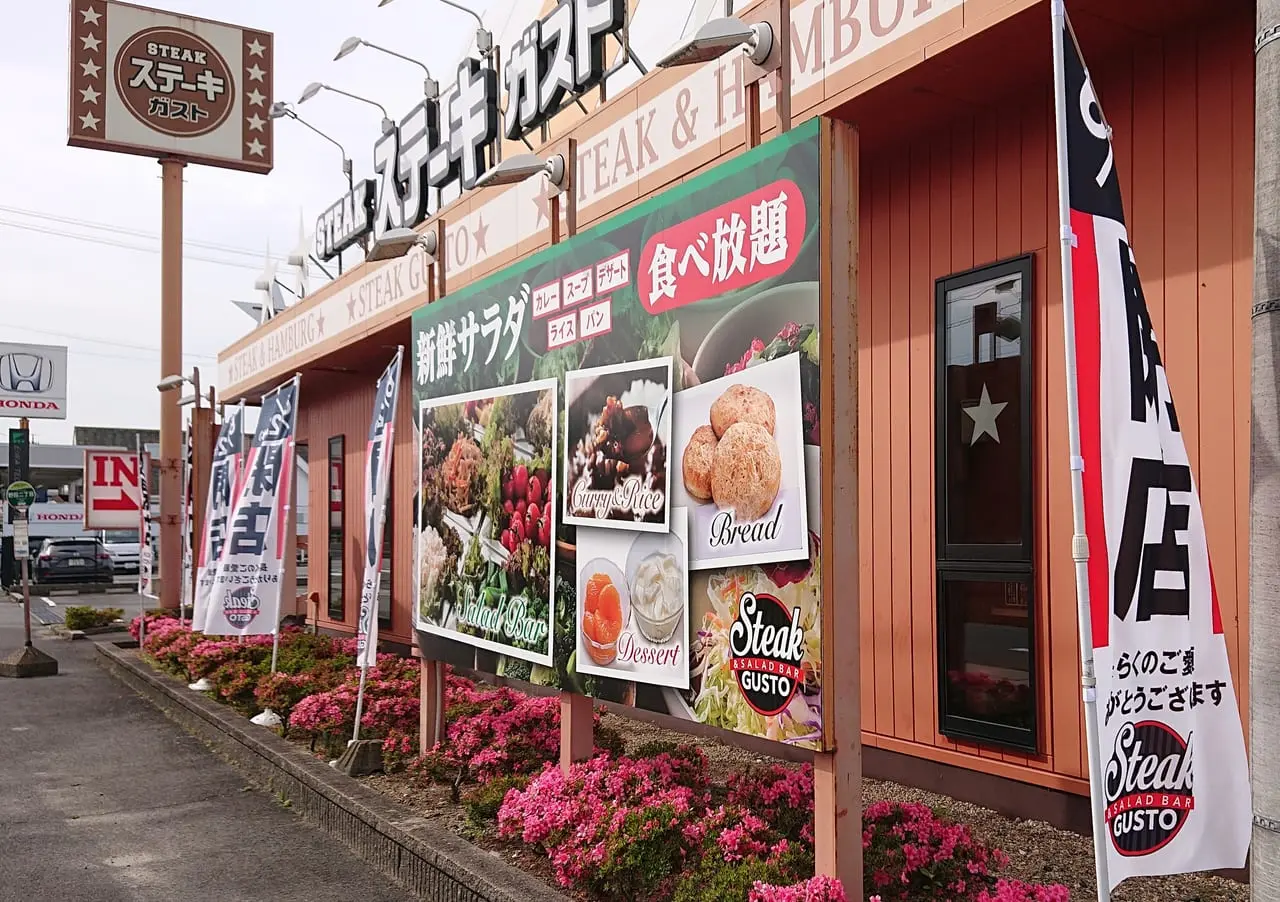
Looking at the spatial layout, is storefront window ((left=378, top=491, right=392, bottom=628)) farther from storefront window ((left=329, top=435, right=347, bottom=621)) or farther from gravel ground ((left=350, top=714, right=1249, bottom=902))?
gravel ground ((left=350, top=714, right=1249, bottom=902))

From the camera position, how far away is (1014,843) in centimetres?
580

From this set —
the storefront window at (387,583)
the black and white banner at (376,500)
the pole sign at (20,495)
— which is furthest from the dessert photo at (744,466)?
the pole sign at (20,495)

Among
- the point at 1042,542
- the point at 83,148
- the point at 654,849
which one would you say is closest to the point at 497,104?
the point at 1042,542

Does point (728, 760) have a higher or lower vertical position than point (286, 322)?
lower

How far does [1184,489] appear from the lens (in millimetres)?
3271

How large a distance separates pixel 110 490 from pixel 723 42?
61.0ft

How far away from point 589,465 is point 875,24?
2692mm

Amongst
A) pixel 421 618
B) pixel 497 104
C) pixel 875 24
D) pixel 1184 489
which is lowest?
pixel 421 618

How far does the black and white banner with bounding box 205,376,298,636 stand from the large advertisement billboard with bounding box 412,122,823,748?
170 inches

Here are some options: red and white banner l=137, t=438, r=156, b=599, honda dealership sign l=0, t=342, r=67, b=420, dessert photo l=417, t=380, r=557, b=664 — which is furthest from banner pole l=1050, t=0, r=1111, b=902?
honda dealership sign l=0, t=342, r=67, b=420

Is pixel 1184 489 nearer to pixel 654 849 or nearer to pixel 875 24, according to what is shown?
pixel 654 849

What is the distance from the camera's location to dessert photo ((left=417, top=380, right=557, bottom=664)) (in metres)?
6.34

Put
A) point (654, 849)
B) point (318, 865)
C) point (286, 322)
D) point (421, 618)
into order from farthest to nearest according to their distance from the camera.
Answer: point (286, 322)
point (421, 618)
point (318, 865)
point (654, 849)

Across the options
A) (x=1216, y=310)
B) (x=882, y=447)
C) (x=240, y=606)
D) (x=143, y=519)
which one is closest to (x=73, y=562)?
(x=143, y=519)
